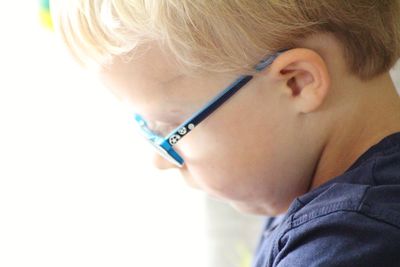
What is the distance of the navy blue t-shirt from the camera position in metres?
0.57

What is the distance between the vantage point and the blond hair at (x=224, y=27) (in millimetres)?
625

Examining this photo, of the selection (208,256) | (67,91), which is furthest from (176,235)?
(67,91)

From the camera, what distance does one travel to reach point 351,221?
1.91ft

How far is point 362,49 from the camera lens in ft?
2.21

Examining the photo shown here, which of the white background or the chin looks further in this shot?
the white background

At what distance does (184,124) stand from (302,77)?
15 cm

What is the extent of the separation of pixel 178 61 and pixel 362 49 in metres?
0.21

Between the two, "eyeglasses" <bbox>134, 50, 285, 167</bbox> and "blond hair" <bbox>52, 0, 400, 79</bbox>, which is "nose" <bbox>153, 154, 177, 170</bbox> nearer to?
"eyeglasses" <bbox>134, 50, 285, 167</bbox>

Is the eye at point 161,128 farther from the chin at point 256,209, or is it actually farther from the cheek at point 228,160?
the chin at point 256,209

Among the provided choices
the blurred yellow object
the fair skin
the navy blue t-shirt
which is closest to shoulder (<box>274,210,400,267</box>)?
the navy blue t-shirt

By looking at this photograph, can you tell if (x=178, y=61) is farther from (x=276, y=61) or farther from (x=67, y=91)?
(x=67, y=91)

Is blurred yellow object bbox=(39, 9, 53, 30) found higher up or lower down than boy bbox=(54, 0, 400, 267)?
higher up

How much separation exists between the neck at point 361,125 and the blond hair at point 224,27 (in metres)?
0.03

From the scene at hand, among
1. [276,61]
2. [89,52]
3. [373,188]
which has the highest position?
[89,52]
